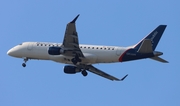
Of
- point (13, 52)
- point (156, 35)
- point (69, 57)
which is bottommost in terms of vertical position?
point (69, 57)

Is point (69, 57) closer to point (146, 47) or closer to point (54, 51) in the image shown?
point (54, 51)

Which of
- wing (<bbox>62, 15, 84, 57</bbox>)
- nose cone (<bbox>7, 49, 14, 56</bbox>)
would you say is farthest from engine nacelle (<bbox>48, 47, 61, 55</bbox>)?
nose cone (<bbox>7, 49, 14, 56</bbox>)

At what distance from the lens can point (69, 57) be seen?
71.6 m

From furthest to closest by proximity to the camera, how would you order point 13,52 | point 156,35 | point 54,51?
1. point 13,52
2. point 54,51
3. point 156,35

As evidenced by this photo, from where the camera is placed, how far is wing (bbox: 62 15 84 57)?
64.8 metres

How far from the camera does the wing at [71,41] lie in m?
64.8

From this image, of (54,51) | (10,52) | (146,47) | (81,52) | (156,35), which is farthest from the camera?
(10,52)

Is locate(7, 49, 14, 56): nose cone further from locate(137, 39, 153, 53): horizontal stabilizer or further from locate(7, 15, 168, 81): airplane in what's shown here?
locate(137, 39, 153, 53): horizontal stabilizer

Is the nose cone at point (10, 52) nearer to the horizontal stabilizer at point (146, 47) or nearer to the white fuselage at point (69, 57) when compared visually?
the white fuselage at point (69, 57)

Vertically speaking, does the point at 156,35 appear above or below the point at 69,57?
above

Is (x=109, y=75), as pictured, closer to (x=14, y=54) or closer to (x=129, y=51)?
(x=129, y=51)

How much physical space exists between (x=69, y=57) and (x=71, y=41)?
4292 millimetres

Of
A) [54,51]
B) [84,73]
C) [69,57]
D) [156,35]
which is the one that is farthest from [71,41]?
[156,35]

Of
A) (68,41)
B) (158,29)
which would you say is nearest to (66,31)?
(68,41)
